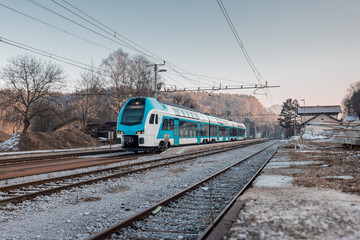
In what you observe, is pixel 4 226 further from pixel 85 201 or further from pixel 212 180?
pixel 212 180

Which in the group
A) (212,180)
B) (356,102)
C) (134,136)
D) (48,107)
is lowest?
(212,180)

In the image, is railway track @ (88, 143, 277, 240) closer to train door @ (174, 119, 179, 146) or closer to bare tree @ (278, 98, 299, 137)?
train door @ (174, 119, 179, 146)

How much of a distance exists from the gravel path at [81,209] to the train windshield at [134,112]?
32.0 feet

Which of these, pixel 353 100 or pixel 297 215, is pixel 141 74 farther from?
pixel 353 100

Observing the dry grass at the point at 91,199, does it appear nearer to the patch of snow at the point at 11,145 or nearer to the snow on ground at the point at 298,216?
the snow on ground at the point at 298,216

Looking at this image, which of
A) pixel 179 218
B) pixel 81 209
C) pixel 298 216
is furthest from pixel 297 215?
pixel 81 209

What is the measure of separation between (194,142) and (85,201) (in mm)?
20228

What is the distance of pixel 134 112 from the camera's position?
19.8 m

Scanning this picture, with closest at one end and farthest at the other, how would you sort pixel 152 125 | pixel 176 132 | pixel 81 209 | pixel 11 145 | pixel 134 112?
pixel 81 209
pixel 152 125
pixel 134 112
pixel 176 132
pixel 11 145

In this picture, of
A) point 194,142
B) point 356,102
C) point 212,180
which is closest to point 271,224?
point 212,180

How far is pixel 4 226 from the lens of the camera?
5223 millimetres

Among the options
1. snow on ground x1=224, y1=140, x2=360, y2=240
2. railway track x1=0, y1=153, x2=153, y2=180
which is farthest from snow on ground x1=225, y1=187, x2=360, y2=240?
railway track x1=0, y1=153, x2=153, y2=180

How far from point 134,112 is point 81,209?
13.7m

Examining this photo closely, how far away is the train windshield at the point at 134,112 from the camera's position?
19.5 meters
